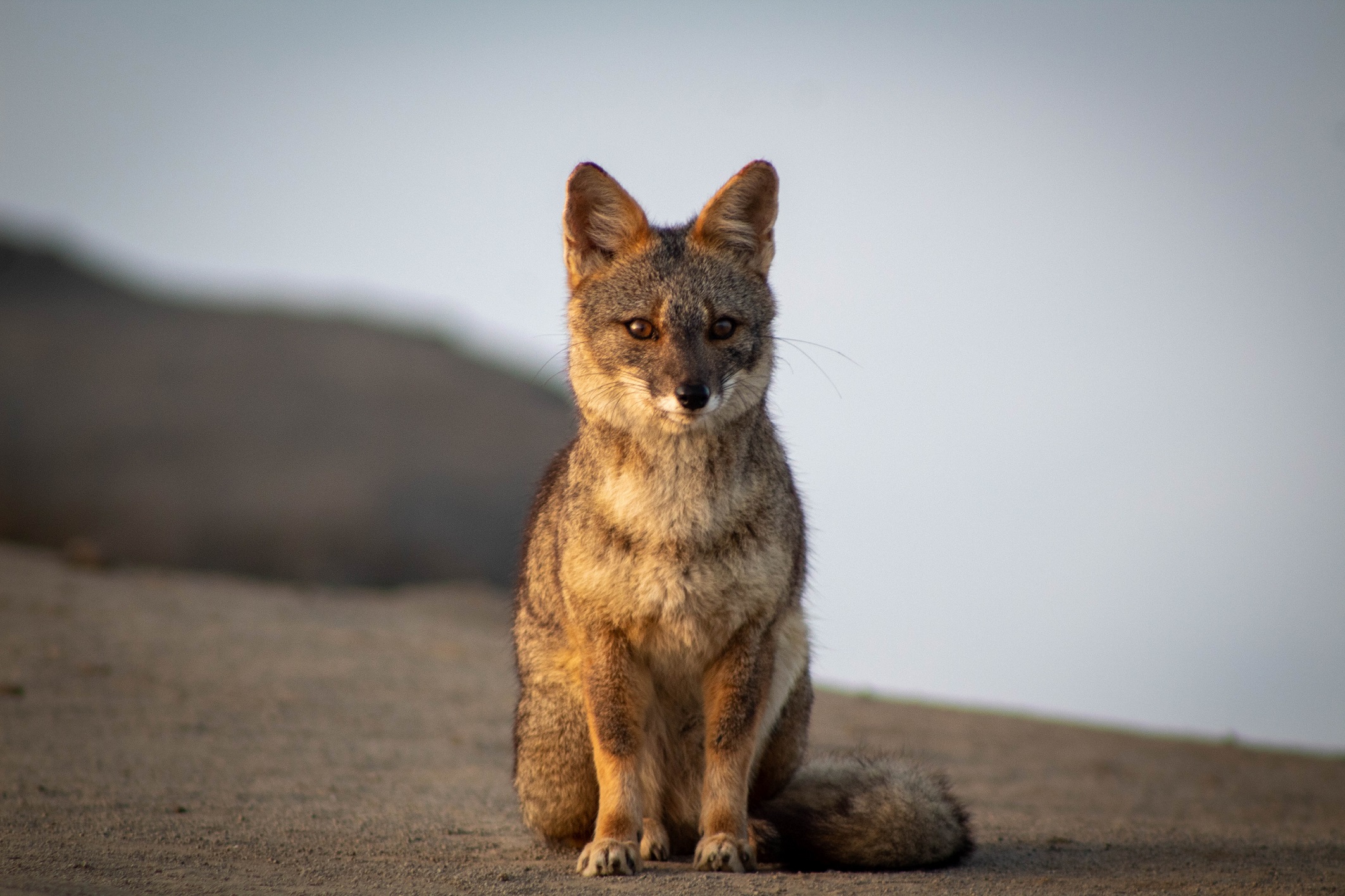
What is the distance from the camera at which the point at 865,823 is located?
5.42 m

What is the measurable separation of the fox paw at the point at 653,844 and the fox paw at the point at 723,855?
300mm

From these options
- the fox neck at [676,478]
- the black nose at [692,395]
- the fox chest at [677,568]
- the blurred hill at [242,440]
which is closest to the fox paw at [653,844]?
the fox chest at [677,568]

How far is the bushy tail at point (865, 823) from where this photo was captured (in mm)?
5414

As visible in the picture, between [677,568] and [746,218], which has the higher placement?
[746,218]

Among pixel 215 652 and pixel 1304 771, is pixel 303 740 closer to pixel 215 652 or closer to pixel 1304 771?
pixel 215 652

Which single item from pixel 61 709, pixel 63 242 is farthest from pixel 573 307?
pixel 63 242

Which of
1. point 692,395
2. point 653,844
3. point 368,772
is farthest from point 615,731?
point 368,772

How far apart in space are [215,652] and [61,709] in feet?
6.61

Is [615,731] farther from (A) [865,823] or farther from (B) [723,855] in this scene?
(A) [865,823]

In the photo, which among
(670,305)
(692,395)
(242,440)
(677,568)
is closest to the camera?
(692,395)

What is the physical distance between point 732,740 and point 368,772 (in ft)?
11.9

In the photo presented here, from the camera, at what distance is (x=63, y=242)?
74.4 feet

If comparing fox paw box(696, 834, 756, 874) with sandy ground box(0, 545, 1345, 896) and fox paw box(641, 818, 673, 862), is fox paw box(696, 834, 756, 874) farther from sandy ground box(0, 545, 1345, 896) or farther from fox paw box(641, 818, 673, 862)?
fox paw box(641, 818, 673, 862)

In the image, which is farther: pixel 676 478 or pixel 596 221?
pixel 596 221
